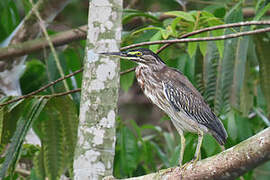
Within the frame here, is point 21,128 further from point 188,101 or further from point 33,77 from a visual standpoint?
point 33,77

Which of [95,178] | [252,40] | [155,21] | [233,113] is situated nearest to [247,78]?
[252,40]

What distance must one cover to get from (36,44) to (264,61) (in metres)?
1.68

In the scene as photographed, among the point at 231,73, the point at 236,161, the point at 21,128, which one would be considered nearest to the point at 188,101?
the point at 231,73

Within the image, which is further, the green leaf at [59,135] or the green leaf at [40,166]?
the green leaf at [40,166]

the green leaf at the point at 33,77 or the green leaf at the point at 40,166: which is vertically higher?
the green leaf at the point at 33,77

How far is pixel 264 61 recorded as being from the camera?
337cm

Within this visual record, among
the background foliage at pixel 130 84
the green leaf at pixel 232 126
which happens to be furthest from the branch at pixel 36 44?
the green leaf at pixel 232 126

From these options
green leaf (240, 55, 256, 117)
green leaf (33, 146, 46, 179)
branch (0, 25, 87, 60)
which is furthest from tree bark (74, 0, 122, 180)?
green leaf (240, 55, 256, 117)

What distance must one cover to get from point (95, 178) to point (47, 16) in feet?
6.71

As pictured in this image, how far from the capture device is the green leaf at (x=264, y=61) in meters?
3.31

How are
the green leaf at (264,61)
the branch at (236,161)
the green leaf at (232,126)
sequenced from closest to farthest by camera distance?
the branch at (236,161) < the green leaf at (232,126) < the green leaf at (264,61)

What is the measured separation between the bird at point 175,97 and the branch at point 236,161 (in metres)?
0.80

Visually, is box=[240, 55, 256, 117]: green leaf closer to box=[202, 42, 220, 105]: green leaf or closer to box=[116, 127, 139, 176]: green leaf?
box=[202, 42, 220, 105]: green leaf

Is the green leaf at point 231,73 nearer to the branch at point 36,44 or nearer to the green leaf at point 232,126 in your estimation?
the green leaf at point 232,126
